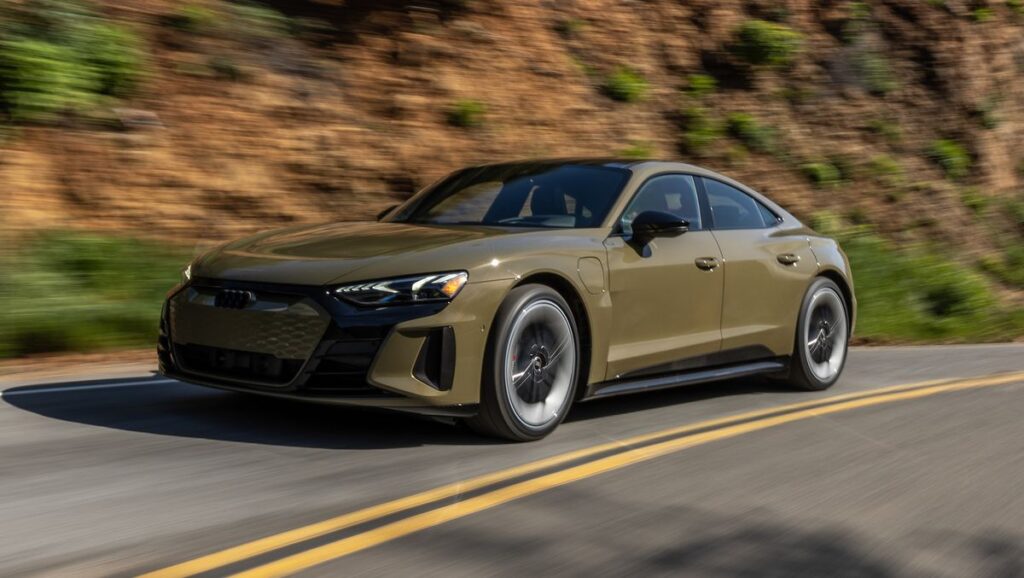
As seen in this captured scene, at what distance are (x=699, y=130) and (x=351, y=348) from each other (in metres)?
12.7

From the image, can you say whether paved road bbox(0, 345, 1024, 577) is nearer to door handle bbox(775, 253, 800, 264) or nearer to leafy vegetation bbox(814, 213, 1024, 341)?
door handle bbox(775, 253, 800, 264)

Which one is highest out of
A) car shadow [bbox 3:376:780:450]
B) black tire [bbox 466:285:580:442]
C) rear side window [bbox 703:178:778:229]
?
rear side window [bbox 703:178:778:229]

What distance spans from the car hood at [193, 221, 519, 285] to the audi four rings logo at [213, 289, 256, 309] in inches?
2.8

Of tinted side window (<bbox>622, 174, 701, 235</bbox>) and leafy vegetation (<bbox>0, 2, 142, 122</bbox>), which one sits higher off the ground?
leafy vegetation (<bbox>0, 2, 142, 122</bbox>)

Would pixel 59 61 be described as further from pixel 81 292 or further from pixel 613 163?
pixel 613 163

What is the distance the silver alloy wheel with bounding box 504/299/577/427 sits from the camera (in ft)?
20.6

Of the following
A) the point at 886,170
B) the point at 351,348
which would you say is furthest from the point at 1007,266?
the point at 351,348

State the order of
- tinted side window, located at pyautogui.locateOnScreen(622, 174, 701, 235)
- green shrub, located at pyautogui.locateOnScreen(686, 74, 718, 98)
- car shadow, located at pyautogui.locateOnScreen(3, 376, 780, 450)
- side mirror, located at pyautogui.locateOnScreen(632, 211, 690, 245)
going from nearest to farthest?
car shadow, located at pyautogui.locateOnScreen(3, 376, 780, 450), side mirror, located at pyautogui.locateOnScreen(632, 211, 690, 245), tinted side window, located at pyautogui.locateOnScreen(622, 174, 701, 235), green shrub, located at pyautogui.locateOnScreen(686, 74, 718, 98)

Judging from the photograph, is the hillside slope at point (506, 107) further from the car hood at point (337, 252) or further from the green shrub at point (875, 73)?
the car hood at point (337, 252)

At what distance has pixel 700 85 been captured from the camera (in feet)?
60.5

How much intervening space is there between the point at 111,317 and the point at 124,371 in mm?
1150

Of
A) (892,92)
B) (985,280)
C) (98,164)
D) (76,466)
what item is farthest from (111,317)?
(892,92)

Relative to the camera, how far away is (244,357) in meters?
6.07

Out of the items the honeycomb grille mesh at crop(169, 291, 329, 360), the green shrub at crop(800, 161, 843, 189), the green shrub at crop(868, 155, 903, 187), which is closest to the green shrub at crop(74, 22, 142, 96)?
the honeycomb grille mesh at crop(169, 291, 329, 360)
